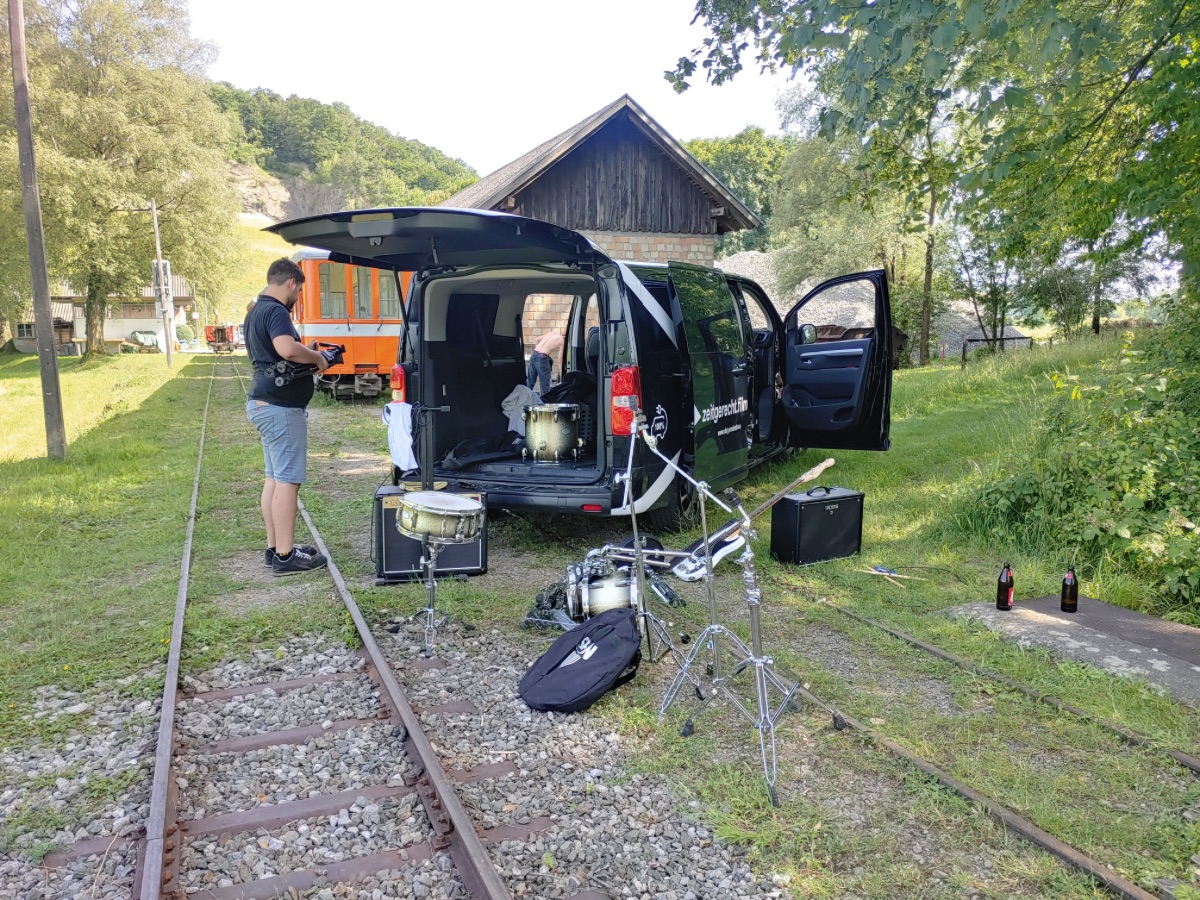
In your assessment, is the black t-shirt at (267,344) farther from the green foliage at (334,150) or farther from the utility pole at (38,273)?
the green foliage at (334,150)

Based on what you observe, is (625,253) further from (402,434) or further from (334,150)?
(334,150)

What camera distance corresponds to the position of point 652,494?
18.7 feet

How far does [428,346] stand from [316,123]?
12811cm

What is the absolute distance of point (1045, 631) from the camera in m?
4.57

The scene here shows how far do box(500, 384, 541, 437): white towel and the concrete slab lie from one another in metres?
3.72

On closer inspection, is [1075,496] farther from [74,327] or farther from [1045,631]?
[74,327]

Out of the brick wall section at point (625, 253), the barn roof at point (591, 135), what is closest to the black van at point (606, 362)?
the barn roof at point (591, 135)

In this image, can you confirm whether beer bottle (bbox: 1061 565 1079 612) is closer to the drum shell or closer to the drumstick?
the drumstick

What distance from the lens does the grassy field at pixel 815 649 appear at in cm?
280

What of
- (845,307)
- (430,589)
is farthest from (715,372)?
(845,307)

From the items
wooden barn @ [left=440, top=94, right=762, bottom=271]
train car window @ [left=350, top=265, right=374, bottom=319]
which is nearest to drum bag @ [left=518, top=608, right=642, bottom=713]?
train car window @ [left=350, top=265, right=374, bottom=319]

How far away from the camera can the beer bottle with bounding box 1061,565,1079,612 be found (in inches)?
192

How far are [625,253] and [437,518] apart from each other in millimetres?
14064

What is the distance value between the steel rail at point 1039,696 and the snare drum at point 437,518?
2255mm
